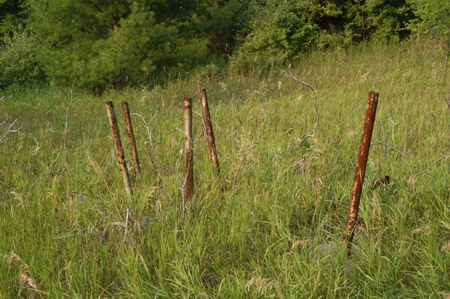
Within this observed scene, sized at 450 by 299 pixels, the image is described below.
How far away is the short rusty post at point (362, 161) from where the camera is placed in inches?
97.4

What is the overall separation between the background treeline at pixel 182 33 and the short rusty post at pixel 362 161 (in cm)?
839

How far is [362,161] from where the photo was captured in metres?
2.57

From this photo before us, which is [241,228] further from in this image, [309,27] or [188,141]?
[309,27]

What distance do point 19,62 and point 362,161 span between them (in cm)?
1458

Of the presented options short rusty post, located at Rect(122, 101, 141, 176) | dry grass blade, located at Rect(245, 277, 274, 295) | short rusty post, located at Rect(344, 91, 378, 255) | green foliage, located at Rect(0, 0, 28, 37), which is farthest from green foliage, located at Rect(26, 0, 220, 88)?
dry grass blade, located at Rect(245, 277, 274, 295)

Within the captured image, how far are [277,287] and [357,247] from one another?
2.01ft

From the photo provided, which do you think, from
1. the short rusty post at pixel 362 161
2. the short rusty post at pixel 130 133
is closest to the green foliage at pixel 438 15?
the short rusty post at pixel 130 133

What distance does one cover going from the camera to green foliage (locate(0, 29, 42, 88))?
15148 millimetres

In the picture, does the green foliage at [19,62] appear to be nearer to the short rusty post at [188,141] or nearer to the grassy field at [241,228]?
the grassy field at [241,228]

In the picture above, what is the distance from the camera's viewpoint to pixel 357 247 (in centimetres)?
267

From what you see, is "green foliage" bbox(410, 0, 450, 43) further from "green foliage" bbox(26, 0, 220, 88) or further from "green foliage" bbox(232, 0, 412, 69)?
"green foliage" bbox(26, 0, 220, 88)

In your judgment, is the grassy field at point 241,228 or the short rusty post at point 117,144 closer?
the grassy field at point 241,228

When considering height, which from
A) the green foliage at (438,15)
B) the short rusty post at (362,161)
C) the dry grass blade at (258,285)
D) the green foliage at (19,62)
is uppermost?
the short rusty post at (362,161)

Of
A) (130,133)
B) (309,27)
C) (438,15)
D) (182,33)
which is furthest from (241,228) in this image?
(309,27)
